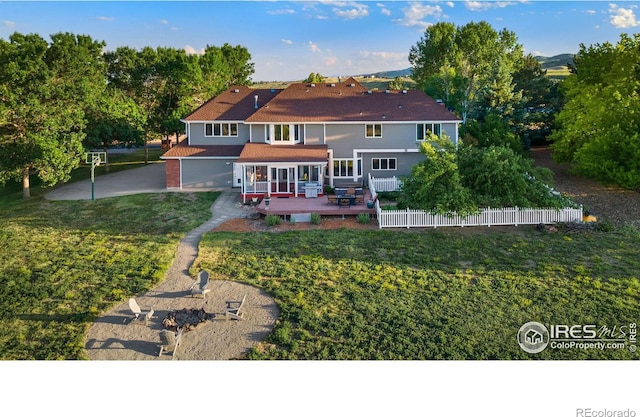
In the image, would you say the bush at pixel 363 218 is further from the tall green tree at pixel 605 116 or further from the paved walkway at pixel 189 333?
the tall green tree at pixel 605 116

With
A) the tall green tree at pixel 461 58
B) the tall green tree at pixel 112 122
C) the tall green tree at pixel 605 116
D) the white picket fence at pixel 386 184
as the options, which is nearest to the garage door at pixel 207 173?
the white picket fence at pixel 386 184

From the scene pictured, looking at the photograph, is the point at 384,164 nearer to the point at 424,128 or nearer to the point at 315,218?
the point at 424,128

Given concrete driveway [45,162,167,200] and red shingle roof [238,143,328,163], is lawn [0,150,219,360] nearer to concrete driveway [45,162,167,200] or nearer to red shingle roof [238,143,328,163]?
concrete driveway [45,162,167,200]

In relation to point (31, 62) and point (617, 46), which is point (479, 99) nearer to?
point (617, 46)

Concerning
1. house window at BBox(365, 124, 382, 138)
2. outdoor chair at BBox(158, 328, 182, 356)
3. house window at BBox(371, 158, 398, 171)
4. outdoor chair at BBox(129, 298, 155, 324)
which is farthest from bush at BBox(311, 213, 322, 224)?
outdoor chair at BBox(158, 328, 182, 356)

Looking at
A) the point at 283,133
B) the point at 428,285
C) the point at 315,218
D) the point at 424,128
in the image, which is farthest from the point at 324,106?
the point at 428,285

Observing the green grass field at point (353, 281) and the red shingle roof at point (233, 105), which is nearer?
the green grass field at point (353, 281)

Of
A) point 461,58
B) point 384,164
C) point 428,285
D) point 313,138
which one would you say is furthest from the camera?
point 461,58

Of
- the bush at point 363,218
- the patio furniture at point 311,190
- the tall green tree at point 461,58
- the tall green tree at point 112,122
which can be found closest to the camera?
the bush at point 363,218
